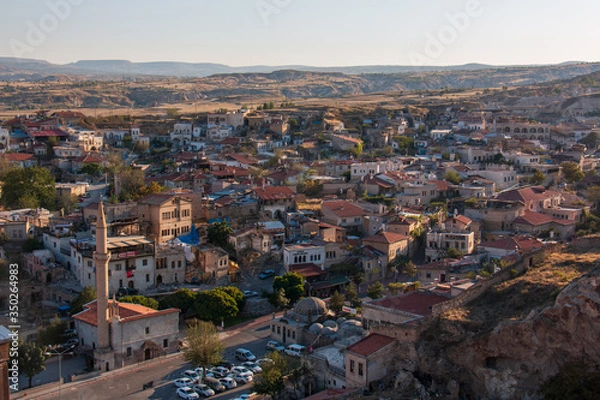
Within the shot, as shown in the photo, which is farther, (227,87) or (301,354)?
(227,87)

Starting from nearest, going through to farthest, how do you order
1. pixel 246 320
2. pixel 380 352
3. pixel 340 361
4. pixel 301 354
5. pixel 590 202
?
pixel 380 352 → pixel 340 361 → pixel 301 354 → pixel 246 320 → pixel 590 202

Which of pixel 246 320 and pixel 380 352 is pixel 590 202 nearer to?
pixel 246 320

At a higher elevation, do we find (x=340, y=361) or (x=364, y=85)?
(x=364, y=85)

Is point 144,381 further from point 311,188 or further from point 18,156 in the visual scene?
point 18,156

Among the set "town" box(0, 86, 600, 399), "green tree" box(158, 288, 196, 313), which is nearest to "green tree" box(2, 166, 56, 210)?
"town" box(0, 86, 600, 399)

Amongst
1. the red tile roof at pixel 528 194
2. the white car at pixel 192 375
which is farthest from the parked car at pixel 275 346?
the red tile roof at pixel 528 194

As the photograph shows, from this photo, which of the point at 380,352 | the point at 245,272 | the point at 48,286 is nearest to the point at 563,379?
the point at 380,352

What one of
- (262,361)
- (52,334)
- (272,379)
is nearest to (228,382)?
(262,361)
